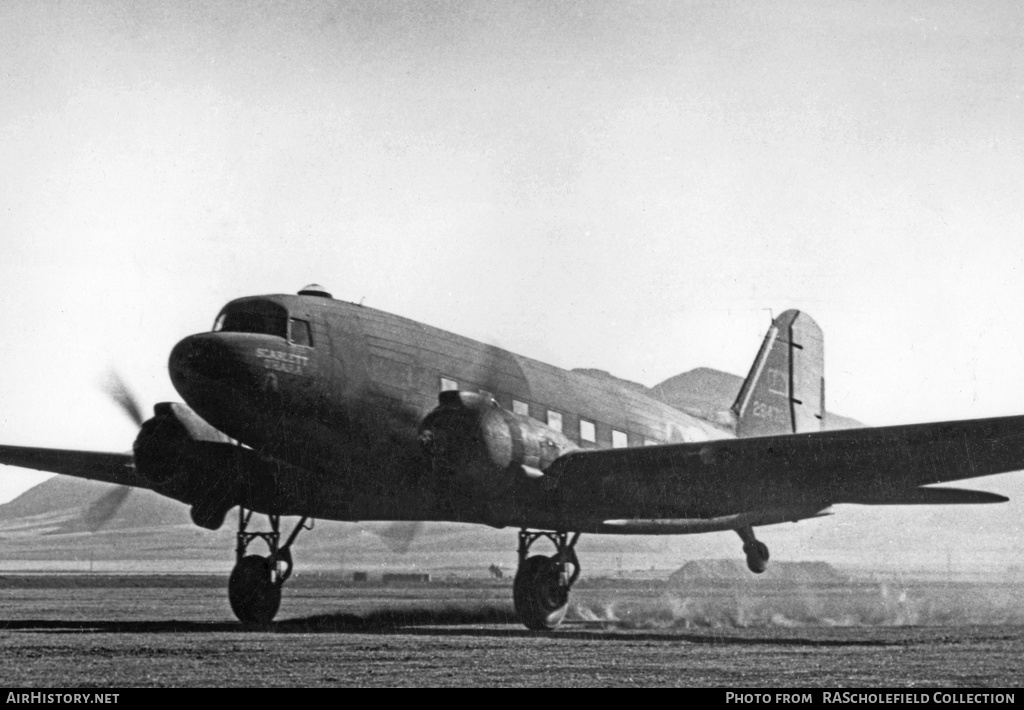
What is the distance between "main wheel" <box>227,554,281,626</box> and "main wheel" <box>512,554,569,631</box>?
173 inches

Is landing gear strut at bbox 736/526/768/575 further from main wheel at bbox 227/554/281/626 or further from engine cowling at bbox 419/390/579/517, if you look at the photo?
main wheel at bbox 227/554/281/626

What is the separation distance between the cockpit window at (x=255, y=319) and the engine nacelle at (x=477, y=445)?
113 inches

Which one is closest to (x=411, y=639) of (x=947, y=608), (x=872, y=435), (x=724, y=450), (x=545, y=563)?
(x=545, y=563)

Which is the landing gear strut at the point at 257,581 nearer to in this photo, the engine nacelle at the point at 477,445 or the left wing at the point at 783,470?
the engine nacelle at the point at 477,445

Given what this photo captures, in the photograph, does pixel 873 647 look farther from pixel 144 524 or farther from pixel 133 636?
pixel 144 524

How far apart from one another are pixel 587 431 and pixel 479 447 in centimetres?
522

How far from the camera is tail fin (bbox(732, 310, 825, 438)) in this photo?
3009 centimetres

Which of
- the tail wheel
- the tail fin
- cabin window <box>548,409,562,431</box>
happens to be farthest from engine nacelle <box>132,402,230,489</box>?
the tail fin

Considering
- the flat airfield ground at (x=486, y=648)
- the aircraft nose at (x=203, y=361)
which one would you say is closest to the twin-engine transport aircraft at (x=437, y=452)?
the aircraft nose at (x=203, y=361)

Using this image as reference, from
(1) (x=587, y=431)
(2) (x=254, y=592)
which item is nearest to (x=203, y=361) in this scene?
(2) (x=254, y=592)

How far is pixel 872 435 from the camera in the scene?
55.8 ft

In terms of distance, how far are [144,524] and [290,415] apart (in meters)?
143

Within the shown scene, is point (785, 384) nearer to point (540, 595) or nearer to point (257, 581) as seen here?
point (540, 595)

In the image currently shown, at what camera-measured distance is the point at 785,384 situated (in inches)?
1205
